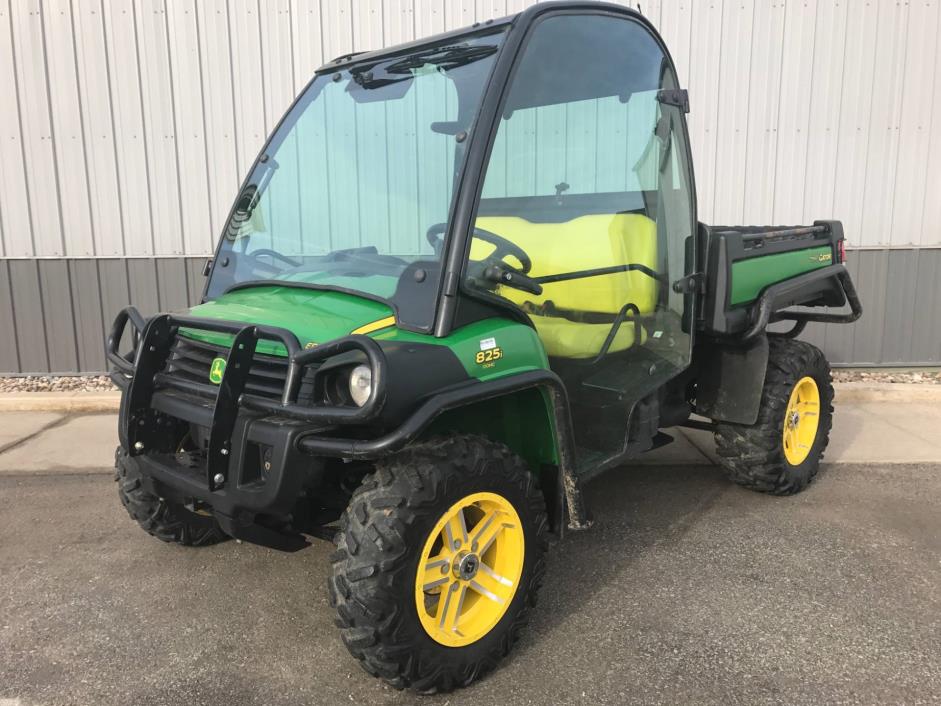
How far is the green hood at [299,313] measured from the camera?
2.44m

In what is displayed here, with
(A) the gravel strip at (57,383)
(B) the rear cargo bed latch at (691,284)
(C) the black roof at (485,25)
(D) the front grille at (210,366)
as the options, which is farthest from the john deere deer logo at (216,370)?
(A) the gravel strip at (57,383)

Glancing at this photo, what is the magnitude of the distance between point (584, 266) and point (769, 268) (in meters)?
1.50

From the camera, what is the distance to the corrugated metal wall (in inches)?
255

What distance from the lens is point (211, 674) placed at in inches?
102

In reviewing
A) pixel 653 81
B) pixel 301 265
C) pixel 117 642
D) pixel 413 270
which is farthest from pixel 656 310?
pixel 117 642

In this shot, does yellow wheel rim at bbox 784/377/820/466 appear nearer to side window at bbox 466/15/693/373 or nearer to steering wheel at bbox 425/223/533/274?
side window at bbox 466/15/693/373

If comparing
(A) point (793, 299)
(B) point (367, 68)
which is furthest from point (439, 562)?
(A) point (793, 299)

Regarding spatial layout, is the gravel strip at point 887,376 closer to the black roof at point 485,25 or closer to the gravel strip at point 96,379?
the gravel strip at point 96,379

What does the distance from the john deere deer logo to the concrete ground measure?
1024 mm

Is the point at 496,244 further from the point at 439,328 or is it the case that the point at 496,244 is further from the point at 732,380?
the point at 732,380

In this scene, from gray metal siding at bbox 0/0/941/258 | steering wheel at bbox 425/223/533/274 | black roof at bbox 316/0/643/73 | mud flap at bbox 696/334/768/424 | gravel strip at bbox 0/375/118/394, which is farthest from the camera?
gravel strip at bbox 0/375/118/394

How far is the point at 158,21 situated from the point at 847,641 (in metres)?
6.78

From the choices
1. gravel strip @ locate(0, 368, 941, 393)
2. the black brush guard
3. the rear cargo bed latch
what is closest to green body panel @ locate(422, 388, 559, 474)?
the black brush guard

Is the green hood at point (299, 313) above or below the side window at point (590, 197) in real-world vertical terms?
below
